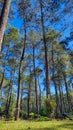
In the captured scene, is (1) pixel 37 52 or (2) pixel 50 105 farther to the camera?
(1) pixel 37 52

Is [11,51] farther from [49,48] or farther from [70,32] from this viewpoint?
[70,32]

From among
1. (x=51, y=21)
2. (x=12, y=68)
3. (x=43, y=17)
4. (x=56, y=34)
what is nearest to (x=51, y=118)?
(x=51, y=21)

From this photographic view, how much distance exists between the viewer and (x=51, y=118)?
1548 cm

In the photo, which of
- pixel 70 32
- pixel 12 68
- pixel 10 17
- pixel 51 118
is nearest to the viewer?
pixel 51 118

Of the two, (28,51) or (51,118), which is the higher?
(28,51)

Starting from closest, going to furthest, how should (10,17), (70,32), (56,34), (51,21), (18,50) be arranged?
(51,21), (70,32), (10,17), (56,34), (18,50)

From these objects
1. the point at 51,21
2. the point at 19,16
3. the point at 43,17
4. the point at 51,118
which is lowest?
the point at 51,118

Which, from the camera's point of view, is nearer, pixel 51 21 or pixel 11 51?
pixel 51 21

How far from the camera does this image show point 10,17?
23.0m

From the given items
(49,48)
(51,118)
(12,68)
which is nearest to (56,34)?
(49,48)

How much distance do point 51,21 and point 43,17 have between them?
2.84 metres

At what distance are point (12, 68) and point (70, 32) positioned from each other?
19785 millimetres

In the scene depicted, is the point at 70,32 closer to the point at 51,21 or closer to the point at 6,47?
the point at 51,21

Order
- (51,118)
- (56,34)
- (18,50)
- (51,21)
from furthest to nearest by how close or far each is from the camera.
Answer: (18,50), (56,34), (51,21), (51,118)
